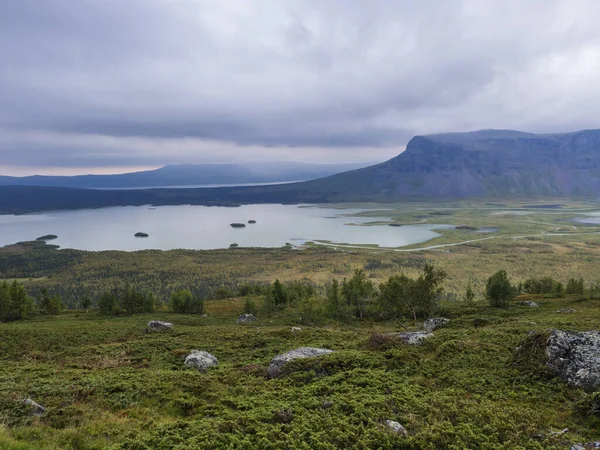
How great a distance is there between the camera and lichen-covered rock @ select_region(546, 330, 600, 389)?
15500 mm

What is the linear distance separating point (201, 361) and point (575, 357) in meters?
22.1

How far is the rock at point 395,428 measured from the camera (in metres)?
11.5

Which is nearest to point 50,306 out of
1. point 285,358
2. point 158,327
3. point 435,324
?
point 158,327

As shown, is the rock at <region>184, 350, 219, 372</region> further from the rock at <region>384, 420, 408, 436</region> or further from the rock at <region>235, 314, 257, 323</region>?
the rock at <region>235, 314, 257, 323</region>

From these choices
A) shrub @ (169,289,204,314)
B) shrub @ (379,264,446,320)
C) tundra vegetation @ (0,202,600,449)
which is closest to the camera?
tundra vegetation @ (0,202,600,449)

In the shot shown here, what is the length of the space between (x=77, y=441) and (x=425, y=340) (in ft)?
66.8

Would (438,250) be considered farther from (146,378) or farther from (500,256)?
(146,378)

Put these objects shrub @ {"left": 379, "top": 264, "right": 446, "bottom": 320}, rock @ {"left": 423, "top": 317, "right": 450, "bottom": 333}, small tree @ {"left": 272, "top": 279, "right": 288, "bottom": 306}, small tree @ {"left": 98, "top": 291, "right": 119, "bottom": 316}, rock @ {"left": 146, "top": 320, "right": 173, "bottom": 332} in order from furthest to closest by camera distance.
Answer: small tree @ {"left": 272, "top": 279, "right": 288, "bottom": 306} → small tree @ {"left": 98, "top": 291, "right": 119, "bottom": 316} → shrub @ {"left": 379, "top": 264, "right": 446, "bottom": 320} → rock @ {"left": 146, "top": 320, "right": 173, "bottom": 332} → rock @ {"left": 423, "top": 317, "right": 450, "bottom": 333}

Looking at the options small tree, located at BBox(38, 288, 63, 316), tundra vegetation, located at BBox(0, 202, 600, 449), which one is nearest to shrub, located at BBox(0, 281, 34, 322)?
small tree, located at BBox(38, 288, 63, 316)

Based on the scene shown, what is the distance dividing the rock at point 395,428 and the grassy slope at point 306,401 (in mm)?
364

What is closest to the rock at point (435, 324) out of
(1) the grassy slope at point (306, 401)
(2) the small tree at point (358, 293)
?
(1) the grassy slope at point (306, 401)

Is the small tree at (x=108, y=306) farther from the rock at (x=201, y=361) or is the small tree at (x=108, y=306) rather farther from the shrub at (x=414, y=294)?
the shrub at (x=414, y=294)

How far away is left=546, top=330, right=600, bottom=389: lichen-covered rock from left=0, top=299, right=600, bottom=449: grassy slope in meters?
0.83

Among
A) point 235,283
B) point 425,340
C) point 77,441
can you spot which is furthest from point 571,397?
point 235,283
